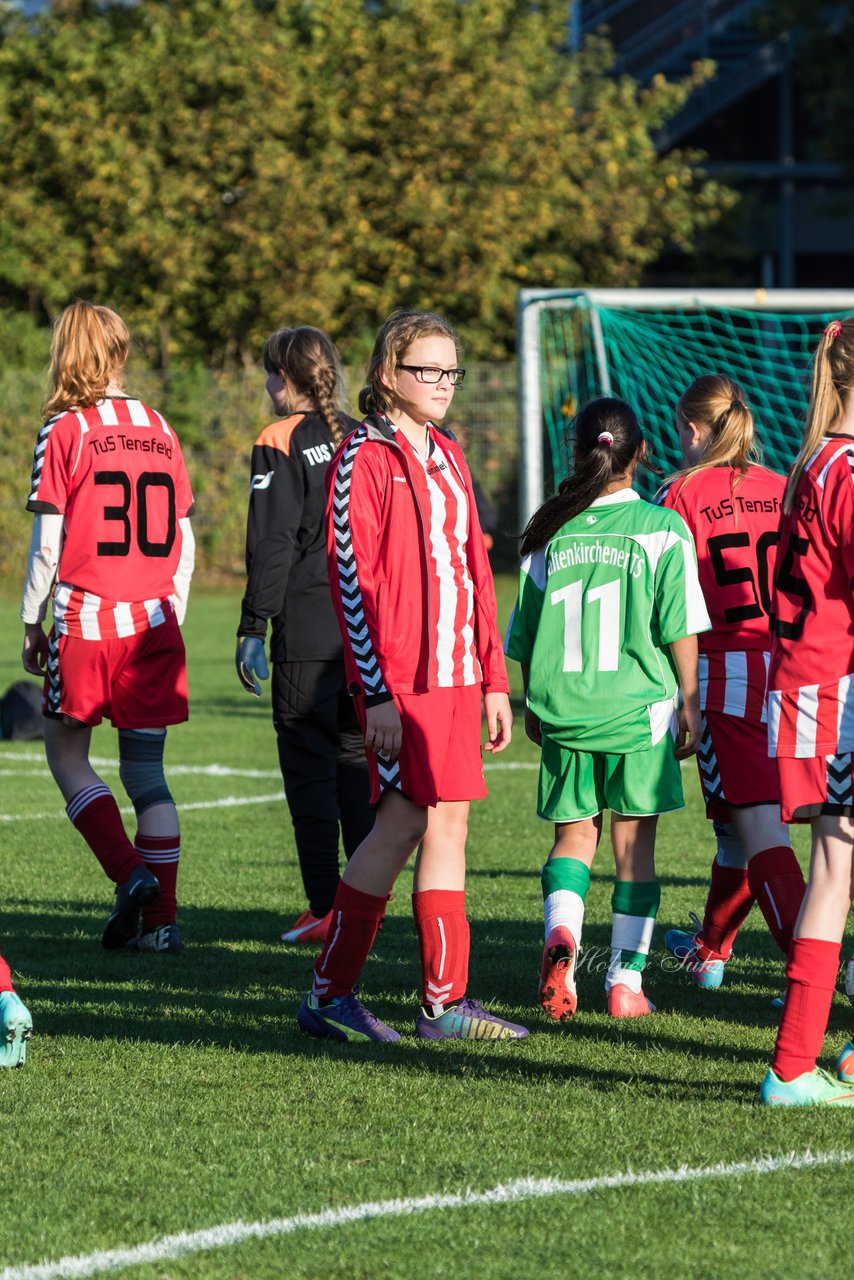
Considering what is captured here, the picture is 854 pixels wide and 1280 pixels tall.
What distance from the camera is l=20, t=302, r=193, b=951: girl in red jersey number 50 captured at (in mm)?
5938

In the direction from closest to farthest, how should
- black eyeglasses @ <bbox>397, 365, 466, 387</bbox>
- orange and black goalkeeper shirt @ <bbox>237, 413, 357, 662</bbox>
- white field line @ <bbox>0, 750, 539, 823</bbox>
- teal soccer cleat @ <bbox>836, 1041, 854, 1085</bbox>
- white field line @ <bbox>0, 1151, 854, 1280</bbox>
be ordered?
1. white field line @ <bbox>0, 1151, 854, 1280</bbox>
2. teal soccer cleat @ <bbox>836, 1041, 854, 1085</bbox>
3. black eyeglasses @ <bbox>397, 365, 466, 387</bbox>
4. orange and black goalkeeper shirt @ <bbox>237, 413, 357, 662</bbox>
5. white field line @ <bbox>0, 750, 539, 823</bbox>

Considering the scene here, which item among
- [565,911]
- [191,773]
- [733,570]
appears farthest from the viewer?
[191,773]

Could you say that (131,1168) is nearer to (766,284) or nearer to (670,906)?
(670,906)

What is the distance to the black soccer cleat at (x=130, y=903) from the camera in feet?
19.1

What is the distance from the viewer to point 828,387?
13.5 feet

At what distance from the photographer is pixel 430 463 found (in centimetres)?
468

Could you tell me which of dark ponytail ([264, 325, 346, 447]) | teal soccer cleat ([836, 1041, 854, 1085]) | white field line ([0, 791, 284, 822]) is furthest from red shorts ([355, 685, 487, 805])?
white field line ([0, 791, 284, 822])

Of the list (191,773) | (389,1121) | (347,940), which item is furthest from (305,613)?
(191,773)

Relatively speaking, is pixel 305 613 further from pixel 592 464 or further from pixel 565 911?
pixel 565 911

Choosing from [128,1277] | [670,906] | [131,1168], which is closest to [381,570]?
[131,1168]

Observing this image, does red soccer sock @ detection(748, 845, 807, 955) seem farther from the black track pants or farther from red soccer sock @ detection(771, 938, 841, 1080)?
the black track pants

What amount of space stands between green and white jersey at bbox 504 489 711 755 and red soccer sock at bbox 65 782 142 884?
166 cm

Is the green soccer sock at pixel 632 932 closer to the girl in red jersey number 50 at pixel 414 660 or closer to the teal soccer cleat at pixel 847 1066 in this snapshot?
the girl in red jersey number 50 at pixel 414 660

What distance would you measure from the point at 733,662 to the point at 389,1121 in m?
1.88
